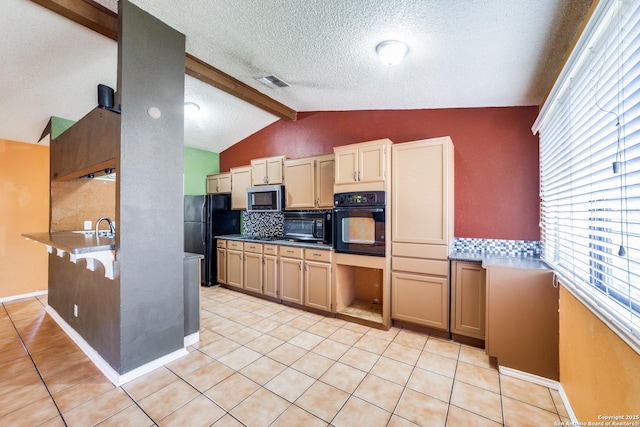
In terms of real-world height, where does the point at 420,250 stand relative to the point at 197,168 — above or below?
below

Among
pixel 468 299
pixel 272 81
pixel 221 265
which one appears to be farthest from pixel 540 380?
pixel 221 265

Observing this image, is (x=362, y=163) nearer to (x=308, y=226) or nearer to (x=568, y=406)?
(x=308, y=226)

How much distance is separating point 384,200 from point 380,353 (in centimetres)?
151

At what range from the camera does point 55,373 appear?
209 cm

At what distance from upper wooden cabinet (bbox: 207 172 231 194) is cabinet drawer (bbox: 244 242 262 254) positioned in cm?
129

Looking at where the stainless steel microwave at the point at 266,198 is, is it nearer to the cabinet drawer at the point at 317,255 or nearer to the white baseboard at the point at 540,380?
the cabinet drawer at the point at 317,255

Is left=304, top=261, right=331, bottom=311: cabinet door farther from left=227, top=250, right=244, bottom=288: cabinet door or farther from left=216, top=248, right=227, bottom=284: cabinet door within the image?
left=216, top=248, right=227, bottom=284: cabinet door

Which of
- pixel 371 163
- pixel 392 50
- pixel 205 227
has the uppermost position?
pixel 392 50

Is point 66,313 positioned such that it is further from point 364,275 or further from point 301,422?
point 364,275

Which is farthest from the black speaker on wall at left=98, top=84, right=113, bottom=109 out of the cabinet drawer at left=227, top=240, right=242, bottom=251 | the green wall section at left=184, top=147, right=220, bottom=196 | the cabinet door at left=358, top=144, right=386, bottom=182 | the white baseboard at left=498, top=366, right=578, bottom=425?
the white baseboard at left=498, top=366, right=578, bottom=425

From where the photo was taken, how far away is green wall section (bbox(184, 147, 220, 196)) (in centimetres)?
490

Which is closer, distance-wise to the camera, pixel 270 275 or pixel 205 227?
pixel 270 275

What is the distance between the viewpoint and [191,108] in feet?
12.2

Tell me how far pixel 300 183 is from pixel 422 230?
186 cm
